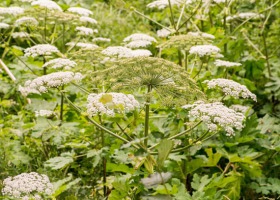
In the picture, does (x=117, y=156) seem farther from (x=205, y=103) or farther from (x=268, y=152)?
(x=268, y=152)

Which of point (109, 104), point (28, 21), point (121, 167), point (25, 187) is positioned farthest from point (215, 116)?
point (28, 21)

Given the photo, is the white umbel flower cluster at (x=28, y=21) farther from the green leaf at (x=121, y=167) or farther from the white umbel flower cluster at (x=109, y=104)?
the white umbel flower cluster at (x=109, y=104)

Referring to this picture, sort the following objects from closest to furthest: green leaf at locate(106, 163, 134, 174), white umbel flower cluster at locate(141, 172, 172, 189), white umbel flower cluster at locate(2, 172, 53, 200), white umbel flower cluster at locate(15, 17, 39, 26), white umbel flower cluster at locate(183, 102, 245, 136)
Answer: white umbel flower cluster at locate(183, 102, 245, 136) → white umbel flower cluster at locate(2, 172, 53, 200) → white umbel flower cluster at locate(141, 172, 172, 189) → green leaf at locate(106, 163, 134, 174) → white umbel flower cluster at locate(15, 17, 39, 26)

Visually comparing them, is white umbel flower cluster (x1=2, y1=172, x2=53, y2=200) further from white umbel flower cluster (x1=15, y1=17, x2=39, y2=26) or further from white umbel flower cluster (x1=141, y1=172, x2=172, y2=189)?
white umbel flower cluster (x1=15, y1=17, x2=39, y2=26)

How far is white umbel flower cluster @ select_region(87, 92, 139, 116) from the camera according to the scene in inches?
99.7

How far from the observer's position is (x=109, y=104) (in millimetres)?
2572

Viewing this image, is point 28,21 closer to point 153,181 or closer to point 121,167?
point 121,167

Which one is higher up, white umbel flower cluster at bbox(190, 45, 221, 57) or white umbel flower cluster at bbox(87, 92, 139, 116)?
white umbel flower cluster at bbox(190, 45, 221, 57)

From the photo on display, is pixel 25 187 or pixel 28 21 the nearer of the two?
pixel 25 187

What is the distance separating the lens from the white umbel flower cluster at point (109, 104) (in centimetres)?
253

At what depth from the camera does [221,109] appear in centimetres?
274

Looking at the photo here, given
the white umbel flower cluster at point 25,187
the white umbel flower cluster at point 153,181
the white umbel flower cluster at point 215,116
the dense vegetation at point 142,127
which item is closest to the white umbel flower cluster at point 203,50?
the dense vegetation at point 142,127

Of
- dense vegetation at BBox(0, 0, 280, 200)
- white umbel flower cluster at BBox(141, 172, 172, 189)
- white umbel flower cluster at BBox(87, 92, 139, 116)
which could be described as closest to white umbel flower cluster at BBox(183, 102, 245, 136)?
dense vegetation at BBox(0, 0, 280, 200)

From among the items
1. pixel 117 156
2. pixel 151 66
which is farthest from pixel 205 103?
pixel 117 156
